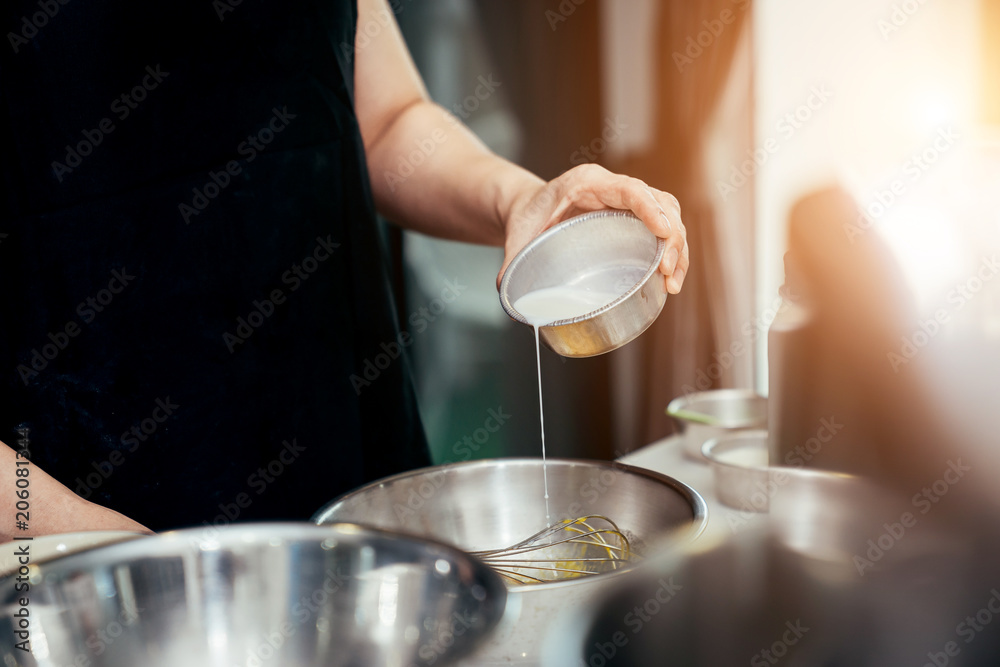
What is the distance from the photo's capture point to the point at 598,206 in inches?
33.3

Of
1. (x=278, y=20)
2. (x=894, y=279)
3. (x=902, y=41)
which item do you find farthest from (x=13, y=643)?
(x=902, y=41)

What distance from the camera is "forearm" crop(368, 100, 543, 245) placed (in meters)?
1.02

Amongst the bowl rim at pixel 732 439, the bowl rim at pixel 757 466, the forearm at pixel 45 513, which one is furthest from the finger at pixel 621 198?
the forearm at pixel 45 513

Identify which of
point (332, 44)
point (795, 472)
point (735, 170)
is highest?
point (332, 44)

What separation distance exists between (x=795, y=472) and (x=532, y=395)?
4.38ft

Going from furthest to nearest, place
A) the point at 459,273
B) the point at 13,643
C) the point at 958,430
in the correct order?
1. the point at 459,273
2. the point at 958,430
3. the point at 13,643

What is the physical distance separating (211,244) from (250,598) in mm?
564

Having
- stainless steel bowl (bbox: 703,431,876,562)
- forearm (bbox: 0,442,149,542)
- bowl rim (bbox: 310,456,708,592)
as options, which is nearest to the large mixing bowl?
bowl rim (bbox: 310,456,708,592)

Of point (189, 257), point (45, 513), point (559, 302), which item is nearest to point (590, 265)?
point (559, 302)

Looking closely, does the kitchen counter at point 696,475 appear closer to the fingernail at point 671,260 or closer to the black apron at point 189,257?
the fingernail at point 671,260

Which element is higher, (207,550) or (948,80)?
(948,80)

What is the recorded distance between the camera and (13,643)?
408mm

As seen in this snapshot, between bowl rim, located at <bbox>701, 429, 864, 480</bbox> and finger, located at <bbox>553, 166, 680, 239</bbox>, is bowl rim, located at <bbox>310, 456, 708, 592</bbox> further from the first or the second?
finger, located at <bbox>553, 166, 680, 239</bbox>

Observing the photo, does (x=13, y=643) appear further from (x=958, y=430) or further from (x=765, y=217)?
(x=765, y=217)
